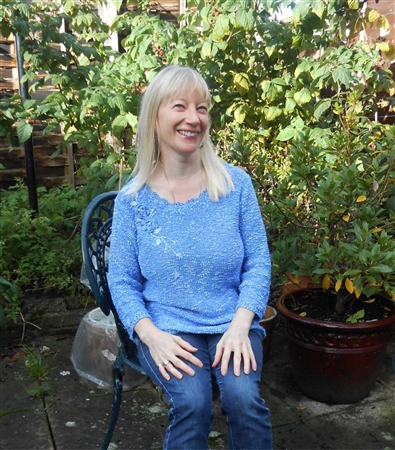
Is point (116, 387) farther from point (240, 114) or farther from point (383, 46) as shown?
point (383, 46)

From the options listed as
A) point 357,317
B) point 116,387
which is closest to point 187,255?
point 116,387

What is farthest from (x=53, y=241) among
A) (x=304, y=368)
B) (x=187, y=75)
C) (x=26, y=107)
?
(x=187, y=75)

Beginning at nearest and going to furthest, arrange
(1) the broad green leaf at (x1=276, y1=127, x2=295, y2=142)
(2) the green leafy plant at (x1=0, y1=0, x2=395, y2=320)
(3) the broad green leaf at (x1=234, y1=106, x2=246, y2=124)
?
1. (2) the green leafy plant at (x1=0, y1=0, x2=395, y2=320)
2. (1) the broad green leaf at (x1=276, y1=127, x2=295, y2=142)
3. (3) the broad green leaf at (x1=234, y1=106, x2=246, y2=124)

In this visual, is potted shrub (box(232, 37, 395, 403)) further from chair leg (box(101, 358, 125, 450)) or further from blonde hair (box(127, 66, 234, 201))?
chair leg (box(101, 358, 125, 450))

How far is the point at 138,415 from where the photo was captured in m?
2.64

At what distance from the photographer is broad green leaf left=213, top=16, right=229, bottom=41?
406cm

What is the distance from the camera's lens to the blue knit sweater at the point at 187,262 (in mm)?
1914

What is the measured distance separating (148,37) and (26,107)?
125 centimetres

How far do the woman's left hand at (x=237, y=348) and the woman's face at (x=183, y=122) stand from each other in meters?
0.66

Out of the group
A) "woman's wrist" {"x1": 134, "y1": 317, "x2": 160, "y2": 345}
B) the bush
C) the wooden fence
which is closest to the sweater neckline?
"woman's wrist" {"x1": 134, "y1": 317, "x2": 160, "y2": 345}

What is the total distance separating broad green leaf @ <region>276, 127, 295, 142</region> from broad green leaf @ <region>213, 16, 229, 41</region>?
0.86 m

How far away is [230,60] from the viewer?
4426 millimetres

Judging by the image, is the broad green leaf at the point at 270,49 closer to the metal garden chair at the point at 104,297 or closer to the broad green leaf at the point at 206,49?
the broad green leaf at the point at 206,49

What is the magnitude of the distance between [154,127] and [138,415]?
4.72 feet
